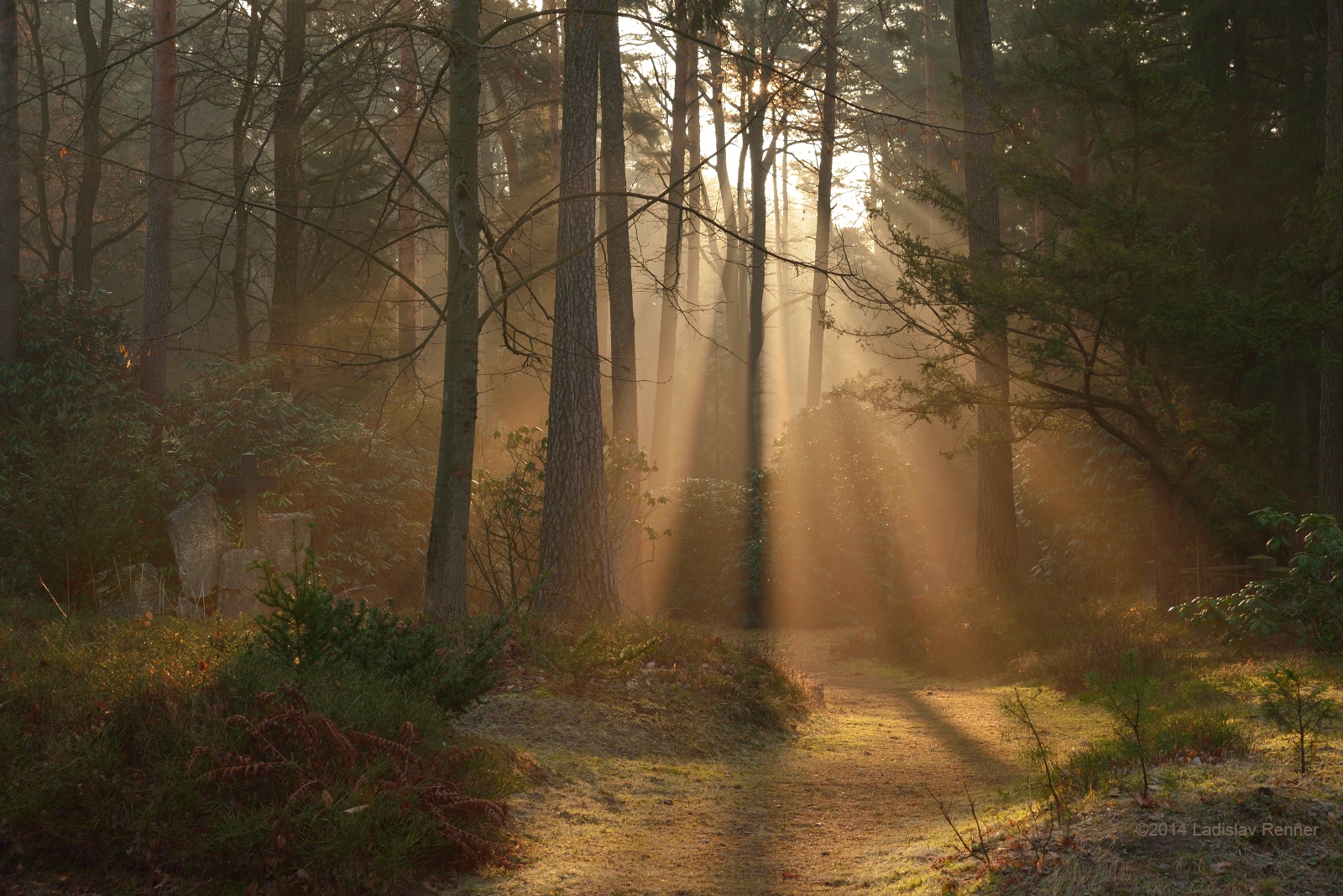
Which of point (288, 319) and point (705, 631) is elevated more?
point (288, 319)

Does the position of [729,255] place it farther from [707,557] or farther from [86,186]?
[86,186]

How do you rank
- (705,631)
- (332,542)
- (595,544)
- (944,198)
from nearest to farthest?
(705,631), (595,544), (944,198), (332,542)

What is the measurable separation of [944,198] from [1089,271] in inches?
105

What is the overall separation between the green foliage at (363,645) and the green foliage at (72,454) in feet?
17.4

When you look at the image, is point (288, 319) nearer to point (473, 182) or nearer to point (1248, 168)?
point (473, 182)

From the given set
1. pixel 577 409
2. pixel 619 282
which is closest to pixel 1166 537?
pixel 577 409

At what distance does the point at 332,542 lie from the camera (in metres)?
13.8

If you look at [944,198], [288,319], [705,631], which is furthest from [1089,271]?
[288,319]

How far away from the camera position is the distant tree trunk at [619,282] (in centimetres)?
1301

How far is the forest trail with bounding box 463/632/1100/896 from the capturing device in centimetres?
420

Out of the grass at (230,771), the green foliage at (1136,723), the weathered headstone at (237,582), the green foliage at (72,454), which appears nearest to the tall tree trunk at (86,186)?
the green foliage at (72,454)

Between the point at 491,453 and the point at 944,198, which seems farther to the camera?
the point at 491,453

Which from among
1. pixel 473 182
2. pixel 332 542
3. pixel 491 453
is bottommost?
pixel 332 542

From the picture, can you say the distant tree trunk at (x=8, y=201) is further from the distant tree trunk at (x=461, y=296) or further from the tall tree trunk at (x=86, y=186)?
the distant tree trunk at (x=461, y=296)
